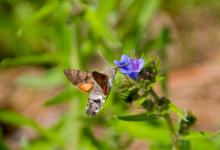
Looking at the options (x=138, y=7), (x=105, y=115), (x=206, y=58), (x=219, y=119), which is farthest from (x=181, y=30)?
(x=105, y=115)

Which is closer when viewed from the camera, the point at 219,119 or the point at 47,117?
the point at 219,119

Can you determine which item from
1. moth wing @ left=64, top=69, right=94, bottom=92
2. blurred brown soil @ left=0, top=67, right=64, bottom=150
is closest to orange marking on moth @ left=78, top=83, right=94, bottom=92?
moth wing @ left=64, top=69, right=94, bottom=92

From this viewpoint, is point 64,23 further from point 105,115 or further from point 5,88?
point 5,88

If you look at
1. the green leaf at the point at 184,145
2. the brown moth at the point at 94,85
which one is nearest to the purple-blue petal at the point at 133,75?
the brown moth at the point at 94,85

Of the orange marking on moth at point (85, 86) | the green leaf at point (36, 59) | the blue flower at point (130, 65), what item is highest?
the green leaf at point (36, 59)

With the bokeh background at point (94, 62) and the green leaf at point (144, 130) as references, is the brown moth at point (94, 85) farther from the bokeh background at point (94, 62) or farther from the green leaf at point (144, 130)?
the green leaf at point (144, 130)

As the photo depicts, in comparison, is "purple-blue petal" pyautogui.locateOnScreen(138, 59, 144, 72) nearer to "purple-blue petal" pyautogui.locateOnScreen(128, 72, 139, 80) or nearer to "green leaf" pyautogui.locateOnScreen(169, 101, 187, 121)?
"purple-blue petal" pyautogui.locateOnScreen(128, 72, 139, 80)

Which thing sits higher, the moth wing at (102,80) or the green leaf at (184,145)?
the moth wing at (102,80)
